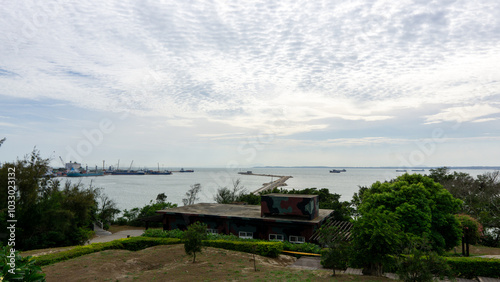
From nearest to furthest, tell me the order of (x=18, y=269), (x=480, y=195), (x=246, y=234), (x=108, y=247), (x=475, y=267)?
(x=18, y=269)
(x=475, y=267)
(x=108, y=247)
(x=246, y=234)
(x=480, y=195)

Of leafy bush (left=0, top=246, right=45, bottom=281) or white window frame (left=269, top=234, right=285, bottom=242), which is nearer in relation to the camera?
leafy bush (left=0, top=246, right=45, bottom=281)

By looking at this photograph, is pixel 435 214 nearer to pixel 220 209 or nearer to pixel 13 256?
pixel 220 209

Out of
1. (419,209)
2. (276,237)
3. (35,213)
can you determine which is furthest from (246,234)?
(35,213)

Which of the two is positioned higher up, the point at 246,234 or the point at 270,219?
the point at 270,219

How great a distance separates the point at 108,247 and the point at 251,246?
12.2m

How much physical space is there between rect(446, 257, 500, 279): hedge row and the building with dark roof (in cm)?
1052

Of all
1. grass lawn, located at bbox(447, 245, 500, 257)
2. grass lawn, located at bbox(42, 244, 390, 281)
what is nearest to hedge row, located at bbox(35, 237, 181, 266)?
grass lawn, located at bbox(42, 244, 390, 281)

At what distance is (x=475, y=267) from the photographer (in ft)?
63.4

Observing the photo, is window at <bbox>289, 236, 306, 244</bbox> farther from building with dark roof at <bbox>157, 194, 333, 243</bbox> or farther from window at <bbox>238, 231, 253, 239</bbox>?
window at <bbox>238, 231, 253, 239</bbox>

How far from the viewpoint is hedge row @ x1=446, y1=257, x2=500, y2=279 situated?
19031 millimetres

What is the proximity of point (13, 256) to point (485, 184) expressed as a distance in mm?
54471

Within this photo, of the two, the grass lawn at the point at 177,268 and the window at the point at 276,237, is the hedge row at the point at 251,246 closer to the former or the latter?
the grass lawn at the point at 177,268

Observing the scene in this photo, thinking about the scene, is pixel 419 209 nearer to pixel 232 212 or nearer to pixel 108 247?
pixel 232 212

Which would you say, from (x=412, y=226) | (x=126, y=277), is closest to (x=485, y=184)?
(x=412, y=226)
